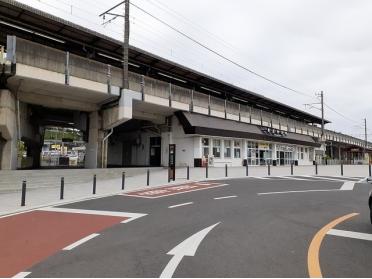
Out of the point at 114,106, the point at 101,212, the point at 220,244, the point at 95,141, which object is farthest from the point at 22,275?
the point at 95,141

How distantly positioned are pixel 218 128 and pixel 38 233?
90.7 feet

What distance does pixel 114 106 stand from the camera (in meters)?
27.6

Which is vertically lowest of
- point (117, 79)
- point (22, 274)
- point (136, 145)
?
point (22, 274)

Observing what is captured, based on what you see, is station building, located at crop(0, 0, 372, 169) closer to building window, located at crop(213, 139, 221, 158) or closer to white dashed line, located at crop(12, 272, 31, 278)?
building window, located at crop(213, 139, 221, 158)

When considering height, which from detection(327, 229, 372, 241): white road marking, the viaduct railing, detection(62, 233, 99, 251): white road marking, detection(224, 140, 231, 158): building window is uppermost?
the viaduct railing

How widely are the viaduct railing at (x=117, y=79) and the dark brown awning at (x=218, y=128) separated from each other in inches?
24.0

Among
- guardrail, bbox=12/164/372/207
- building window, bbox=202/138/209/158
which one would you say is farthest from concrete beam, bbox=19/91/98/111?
building window, bbox=202/138/209/158

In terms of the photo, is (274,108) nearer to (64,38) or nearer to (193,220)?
(64,38)

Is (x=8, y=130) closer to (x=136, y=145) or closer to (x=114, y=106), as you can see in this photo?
(x=114, y=106)

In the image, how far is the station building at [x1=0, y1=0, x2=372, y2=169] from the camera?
21.7 m

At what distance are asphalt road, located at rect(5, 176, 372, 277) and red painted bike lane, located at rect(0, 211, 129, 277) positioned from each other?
280mm

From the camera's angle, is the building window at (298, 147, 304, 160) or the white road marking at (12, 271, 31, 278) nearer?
the white road marking at (12, 271, 31, 278)

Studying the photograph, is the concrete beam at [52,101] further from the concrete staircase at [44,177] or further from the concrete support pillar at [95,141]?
the concrete staircase at [44,177]

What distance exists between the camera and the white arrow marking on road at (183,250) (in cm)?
528
